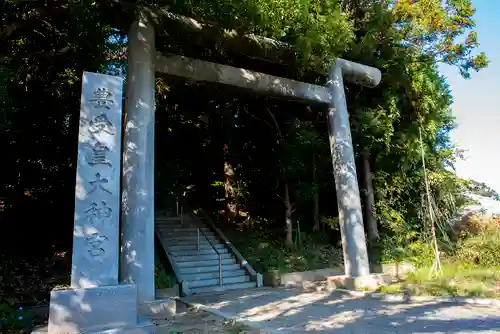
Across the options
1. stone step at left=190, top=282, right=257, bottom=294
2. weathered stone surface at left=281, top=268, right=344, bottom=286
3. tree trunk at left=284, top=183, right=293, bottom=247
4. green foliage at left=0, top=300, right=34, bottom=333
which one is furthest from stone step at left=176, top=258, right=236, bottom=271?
green foliage at left=0, top=300, right=34, bottom=333

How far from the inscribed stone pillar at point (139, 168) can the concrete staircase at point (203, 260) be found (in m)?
2.15

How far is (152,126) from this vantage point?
7480 mm

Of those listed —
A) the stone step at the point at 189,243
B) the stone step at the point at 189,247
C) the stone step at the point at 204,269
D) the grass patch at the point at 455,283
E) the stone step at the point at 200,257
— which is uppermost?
the stone step at the point at 189,243

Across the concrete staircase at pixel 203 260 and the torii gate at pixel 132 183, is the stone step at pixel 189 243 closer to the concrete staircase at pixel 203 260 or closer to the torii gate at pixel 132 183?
the concrete staircase at pixel 203 260

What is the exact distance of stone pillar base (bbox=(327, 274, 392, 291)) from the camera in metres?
8.88

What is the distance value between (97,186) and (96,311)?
5.46 ft

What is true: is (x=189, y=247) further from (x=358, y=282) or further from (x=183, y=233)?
(x=358, y=282)

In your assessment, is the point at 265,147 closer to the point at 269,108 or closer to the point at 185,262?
the point at 269,108

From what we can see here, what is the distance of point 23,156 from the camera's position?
9453 mm

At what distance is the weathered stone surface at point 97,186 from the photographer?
16.4ft

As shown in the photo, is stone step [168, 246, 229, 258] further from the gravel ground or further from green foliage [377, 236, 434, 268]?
green foliage [377, 236, 434, 268]

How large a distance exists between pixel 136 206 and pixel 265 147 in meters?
7.24

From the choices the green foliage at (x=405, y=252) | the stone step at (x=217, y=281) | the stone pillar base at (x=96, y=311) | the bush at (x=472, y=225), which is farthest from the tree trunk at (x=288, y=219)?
the stone pillar base at (x=96, y=311)

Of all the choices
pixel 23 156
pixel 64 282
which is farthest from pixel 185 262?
pixel 23 156
